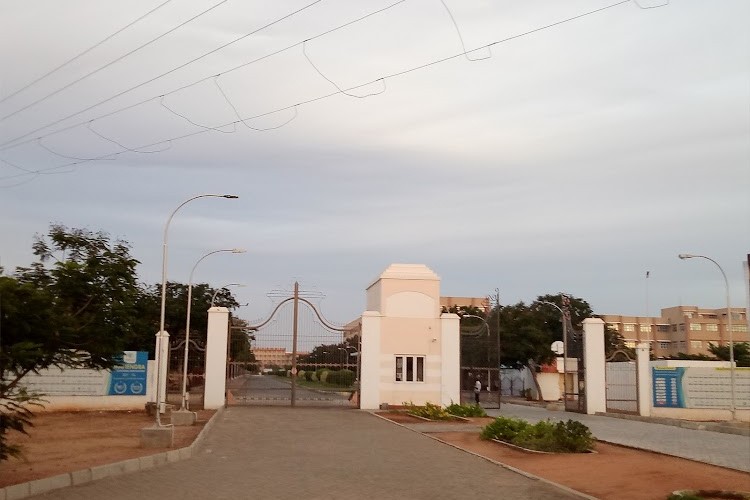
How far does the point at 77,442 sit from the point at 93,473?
23.9ft

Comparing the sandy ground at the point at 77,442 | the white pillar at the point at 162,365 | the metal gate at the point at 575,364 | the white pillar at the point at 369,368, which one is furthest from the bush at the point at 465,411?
the white pillar at the point at 162,365

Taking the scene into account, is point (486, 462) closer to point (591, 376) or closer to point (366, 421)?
point (366, 421)

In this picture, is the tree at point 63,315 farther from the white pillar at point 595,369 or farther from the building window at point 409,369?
the white pillar at point 595,369

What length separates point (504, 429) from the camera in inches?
841

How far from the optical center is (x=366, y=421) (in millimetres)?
28844

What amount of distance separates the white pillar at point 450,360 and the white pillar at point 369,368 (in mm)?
2892

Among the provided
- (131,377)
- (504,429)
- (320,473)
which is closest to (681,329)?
(131,377)

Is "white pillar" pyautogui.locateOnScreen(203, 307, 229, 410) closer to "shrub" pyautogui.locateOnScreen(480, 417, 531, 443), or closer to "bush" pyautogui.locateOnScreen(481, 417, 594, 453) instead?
"shrub" pyautogui.locateOnScreen(480, 417, 531, 443)

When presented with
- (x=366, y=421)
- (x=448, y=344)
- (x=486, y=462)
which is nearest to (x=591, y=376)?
(x=448, y=344)

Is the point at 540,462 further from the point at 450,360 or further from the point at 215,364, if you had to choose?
the point at 215,364

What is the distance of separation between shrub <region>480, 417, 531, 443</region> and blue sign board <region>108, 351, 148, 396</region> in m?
17.3

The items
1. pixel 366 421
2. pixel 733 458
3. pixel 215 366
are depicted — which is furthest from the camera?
pixel 215 366

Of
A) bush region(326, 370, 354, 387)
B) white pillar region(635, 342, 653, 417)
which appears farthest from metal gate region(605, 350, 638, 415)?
bush region(326, 370, 354, 387)

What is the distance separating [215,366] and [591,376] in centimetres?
1653
